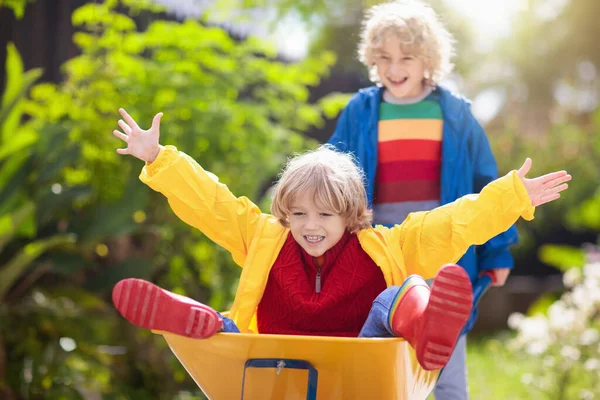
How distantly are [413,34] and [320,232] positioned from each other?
2.54 ft

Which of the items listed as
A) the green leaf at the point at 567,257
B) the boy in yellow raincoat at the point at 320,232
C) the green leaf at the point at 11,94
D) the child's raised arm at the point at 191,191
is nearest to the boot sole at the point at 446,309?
the boy in yellow raincoat at the point at 320,232

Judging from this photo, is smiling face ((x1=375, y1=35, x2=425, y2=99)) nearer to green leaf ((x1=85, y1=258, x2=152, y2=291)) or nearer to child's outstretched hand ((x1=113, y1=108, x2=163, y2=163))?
child's outstretched hand ((x1=113, y1=108, x2=163, y2=163))

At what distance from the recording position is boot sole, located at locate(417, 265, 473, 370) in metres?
1.36

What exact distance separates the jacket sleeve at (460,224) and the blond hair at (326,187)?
119 mm

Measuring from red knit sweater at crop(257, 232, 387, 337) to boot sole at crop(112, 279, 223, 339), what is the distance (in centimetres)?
39

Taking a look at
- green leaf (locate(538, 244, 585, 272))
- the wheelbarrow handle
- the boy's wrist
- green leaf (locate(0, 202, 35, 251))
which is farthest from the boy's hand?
green leaf (locate(538, 244, 585, 272))

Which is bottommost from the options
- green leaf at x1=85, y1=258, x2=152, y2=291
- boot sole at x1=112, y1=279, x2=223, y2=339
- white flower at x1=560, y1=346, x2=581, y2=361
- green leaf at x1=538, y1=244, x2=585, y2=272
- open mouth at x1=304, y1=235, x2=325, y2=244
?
white flower at x1=560, y1=346, x2=581, y2=361

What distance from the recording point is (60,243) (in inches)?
145

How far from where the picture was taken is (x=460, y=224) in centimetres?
183

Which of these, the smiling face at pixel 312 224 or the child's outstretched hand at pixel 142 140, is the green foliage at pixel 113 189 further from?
the smiling face at pixel 312 224

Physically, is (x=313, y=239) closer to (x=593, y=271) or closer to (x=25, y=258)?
(x=25, y=258)

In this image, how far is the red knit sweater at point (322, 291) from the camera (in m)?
1.84

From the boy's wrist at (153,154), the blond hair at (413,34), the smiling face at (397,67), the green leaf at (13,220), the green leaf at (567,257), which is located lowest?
the green leaf at (13,220)

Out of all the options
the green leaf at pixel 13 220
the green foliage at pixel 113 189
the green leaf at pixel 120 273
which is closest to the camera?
the green leaf at pixel 13 220
